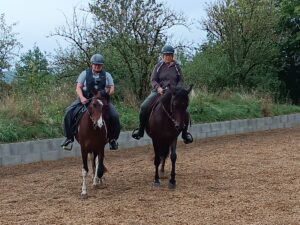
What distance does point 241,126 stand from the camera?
1747 centimetres

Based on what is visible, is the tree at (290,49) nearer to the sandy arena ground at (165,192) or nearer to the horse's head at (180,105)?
the sandy arena ground at (165,192)

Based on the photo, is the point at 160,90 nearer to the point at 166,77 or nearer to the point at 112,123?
the point at 166,77

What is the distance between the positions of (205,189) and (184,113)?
4.09 ft

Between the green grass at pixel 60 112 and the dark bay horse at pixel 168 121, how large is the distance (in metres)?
4.32

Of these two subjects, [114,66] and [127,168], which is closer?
[127,168]

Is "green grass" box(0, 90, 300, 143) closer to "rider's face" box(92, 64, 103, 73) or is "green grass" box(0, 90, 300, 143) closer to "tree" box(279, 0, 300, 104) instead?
"rider's face" box(92, 64, 103, 73)

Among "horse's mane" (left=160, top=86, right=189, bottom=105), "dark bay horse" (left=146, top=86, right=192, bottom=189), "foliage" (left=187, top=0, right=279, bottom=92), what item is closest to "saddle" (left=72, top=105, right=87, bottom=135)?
"dark bay horse" (left=146, top=86, right=192, bottom=189)

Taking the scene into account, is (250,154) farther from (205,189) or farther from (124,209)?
(124,209)

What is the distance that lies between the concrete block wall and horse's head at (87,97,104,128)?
419cm

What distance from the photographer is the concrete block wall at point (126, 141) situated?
11.0 metres

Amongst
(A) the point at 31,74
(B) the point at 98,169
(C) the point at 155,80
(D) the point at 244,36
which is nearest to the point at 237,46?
(D) the point at 244,36


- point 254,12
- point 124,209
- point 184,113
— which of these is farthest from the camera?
point 254,12

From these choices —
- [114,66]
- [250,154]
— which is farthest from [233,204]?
[114,66]

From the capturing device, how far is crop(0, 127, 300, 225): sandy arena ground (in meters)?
6.13
